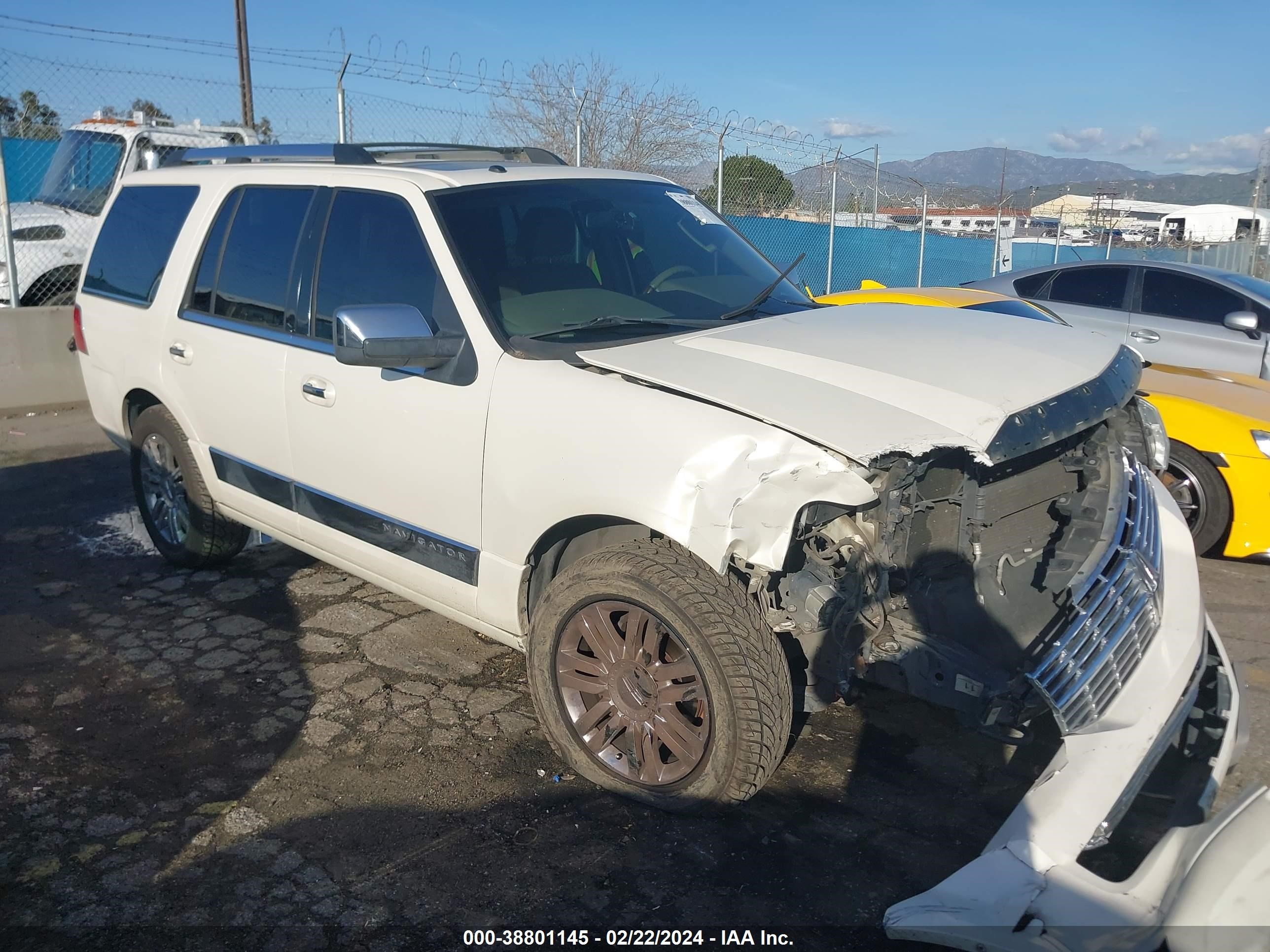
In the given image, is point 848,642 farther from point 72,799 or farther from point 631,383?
point 72,799

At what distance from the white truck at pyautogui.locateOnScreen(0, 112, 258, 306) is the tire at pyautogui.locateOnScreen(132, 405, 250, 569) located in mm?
4973

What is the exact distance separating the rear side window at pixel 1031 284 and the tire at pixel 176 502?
22.3 ft

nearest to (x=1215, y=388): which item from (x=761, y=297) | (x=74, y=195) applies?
(x=761, y=297)

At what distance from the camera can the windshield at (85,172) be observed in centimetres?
1055

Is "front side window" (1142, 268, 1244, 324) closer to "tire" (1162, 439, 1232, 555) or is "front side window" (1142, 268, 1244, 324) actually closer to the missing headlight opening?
"tire" (1162, 439, 1232, 555)

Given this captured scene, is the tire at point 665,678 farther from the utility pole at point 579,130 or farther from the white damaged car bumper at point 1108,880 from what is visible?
the utility pole at point 579,130

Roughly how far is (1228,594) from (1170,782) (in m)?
2.80

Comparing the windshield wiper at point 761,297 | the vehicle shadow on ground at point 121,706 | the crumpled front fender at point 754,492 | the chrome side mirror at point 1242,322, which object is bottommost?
the vehicle shadow on ground at point 121,706

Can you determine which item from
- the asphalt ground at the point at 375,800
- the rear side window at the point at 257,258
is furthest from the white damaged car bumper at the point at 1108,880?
the rear side window at the point at 257,258

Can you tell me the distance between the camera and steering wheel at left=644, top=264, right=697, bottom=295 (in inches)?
156

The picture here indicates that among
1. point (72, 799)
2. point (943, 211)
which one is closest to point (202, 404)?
point (72, 799)

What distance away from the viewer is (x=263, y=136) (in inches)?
501

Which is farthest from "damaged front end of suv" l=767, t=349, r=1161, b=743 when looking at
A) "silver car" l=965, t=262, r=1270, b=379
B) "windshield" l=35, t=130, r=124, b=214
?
"windshield" l=35, t=130, r=124, b=214

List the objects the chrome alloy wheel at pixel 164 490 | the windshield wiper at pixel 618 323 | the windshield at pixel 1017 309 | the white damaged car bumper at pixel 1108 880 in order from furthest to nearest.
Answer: the windshield at pixel 1017 309, the chrome alloy wheel at pixel 164 490, the windshield wiper at pixel 618 323, the white damaged car bumper at pixel 1108 880
